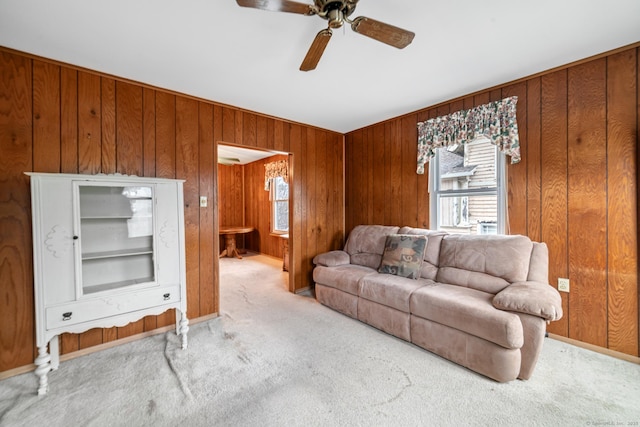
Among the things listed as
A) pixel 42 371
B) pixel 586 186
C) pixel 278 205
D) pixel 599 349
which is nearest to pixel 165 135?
pixel 42 371

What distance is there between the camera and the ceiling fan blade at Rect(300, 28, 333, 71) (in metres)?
1.49

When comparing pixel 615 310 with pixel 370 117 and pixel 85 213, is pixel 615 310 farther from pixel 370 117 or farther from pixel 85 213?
pixel 85 213

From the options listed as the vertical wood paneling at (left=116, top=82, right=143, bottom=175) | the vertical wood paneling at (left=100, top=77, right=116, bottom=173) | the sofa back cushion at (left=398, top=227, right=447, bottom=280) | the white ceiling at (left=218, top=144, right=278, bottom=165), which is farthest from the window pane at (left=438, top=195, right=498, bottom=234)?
the white ceiling at (left=218, top=144, right=278, bottom=165)

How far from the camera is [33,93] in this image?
2096 millimetres

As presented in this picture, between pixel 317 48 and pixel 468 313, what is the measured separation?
2.14m

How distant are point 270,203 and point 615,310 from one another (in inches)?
224

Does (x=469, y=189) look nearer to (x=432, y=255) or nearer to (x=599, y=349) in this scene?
(x=432, y=255)

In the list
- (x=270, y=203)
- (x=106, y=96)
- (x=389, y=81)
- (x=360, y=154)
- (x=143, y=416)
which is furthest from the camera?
(x=270, y=203)

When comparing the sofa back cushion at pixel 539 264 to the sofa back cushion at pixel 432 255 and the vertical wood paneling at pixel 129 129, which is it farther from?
the vertical wood paneling at pixel 129 129

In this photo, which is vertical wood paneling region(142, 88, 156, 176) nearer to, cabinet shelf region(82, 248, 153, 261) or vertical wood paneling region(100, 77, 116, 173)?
vertical wood paneling region(100, 77, 116, 173)

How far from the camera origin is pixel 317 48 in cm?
163

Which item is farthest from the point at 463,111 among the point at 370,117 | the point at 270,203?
the point at 270,203

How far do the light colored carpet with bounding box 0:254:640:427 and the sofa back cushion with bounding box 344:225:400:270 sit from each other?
3.30 ft

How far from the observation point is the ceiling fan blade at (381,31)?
143cm
